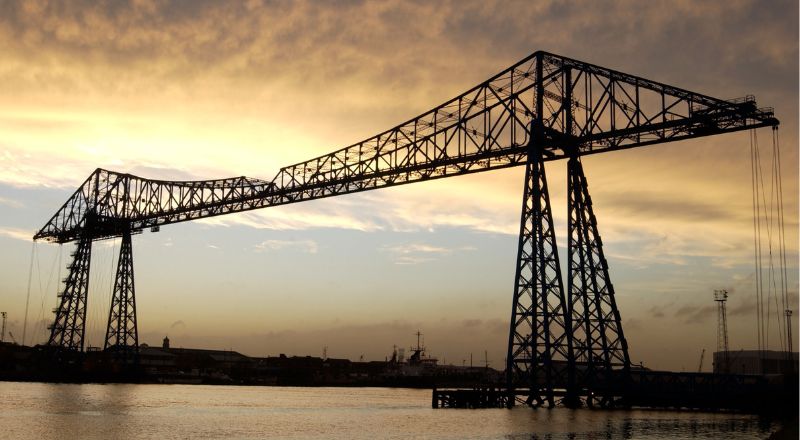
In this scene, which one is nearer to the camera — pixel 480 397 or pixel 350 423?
pixel 350 423

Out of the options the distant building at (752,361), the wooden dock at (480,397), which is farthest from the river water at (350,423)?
the distant building at (752,361)

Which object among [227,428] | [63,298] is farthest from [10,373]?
[227,428]

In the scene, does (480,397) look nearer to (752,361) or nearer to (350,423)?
(350,423)

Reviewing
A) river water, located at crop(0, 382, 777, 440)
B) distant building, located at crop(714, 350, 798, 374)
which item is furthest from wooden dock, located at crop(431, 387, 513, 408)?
distant building, located at crop(714, 350, 798, 374)

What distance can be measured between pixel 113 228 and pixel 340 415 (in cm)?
4543

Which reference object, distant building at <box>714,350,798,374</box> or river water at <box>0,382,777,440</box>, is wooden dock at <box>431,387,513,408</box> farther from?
distant building at <box>714,350,798,374</box>

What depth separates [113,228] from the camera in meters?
94.9

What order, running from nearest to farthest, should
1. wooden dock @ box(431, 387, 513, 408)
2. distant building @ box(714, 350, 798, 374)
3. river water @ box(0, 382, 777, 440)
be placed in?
river water @ box(0, 382, 777, 440) < wooden dock @ box(431, 387, 513, 408) < distant building @ box(714, 350, 798, 374)

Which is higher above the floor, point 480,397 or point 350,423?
point 480,397

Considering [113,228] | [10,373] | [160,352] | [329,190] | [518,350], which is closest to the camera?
[518,350]

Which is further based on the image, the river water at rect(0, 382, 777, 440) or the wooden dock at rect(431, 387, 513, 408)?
the wooden dock at rect(431, 387, 513, 408)

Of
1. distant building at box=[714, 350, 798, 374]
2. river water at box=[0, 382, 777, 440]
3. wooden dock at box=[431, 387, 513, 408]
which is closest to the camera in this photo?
river water at box=[0, 382, 777, 440]

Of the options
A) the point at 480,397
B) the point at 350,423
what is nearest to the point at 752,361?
the point at 480,397

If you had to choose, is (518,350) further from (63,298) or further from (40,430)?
(63,298)
